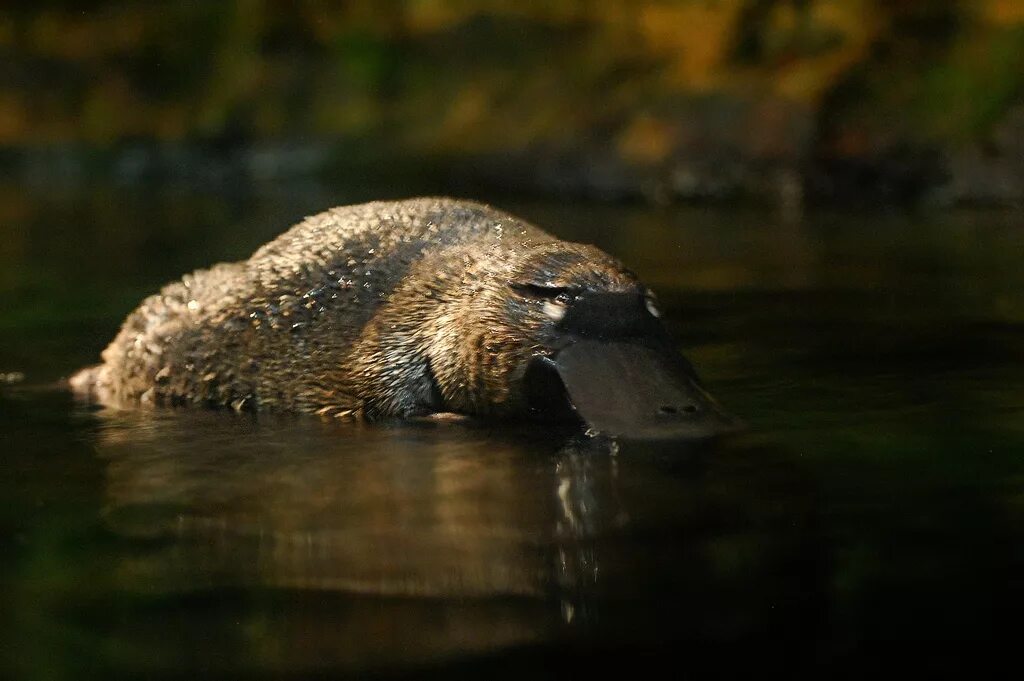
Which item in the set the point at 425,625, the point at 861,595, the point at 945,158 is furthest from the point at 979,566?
the point at 945,158

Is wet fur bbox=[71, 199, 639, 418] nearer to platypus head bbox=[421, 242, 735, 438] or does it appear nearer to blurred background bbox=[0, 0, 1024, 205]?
platypus head bbox=[421, 242, 735, 438]

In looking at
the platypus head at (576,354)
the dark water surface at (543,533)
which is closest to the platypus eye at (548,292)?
the platypus head at (576,354)

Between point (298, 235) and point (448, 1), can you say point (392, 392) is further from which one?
point (448, 1)

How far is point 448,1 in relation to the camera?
2012 centimetres

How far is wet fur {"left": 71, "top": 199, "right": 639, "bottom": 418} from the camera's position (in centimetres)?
477

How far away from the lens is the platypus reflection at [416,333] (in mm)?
4551

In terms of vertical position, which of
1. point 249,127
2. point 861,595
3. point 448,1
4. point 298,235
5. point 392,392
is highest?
point 448,1

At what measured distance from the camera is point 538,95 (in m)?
17.9

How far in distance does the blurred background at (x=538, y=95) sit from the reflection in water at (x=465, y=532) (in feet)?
32.4

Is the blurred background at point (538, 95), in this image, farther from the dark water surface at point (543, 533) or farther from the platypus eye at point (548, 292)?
the platypus eye at point (548, 292)

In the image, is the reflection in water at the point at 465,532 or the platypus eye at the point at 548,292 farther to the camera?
the platypus eye at the point at 548,292

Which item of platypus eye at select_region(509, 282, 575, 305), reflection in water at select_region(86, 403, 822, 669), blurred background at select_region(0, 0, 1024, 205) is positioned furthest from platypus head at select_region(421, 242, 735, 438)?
blurred background at select_region(0, 0, 1024, 205)

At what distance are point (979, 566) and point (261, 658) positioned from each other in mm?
1498

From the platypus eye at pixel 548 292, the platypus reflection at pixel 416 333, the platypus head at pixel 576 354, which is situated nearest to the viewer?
the platypus head at pixel 576 354
